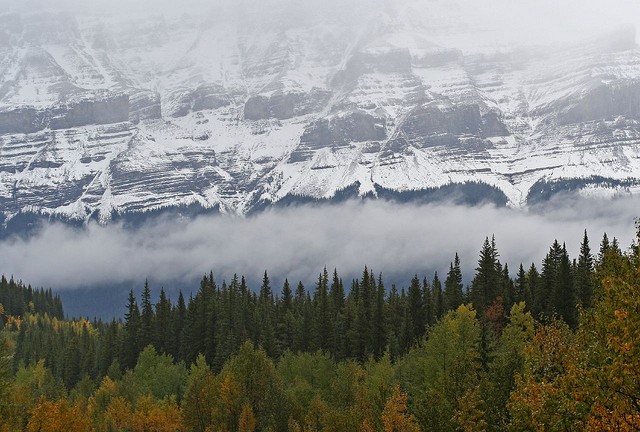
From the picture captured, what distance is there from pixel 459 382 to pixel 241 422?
124 feet

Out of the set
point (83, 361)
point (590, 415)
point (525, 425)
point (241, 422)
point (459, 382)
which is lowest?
point (83, 361)

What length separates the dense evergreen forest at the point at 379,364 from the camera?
131 feet

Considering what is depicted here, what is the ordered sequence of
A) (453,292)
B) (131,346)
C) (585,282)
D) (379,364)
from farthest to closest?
(131,346) < (453,292) < (585,282) < (379,364)

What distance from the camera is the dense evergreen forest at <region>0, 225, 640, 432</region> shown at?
40.1 metres

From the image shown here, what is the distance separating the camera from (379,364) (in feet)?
382

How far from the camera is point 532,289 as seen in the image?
493 ft

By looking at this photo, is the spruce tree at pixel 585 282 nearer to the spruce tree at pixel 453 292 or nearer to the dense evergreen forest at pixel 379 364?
the dense evergreen forest at pixel 379 364

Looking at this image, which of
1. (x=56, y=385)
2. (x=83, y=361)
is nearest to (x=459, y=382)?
(x=56, y=385)

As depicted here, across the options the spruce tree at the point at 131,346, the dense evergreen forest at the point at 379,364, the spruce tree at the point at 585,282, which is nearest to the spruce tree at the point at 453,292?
the dense evergreen forest at the point at 379,364

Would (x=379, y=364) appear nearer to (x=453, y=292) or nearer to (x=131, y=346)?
(x=453, y=292)

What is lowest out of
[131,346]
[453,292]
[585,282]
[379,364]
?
[131,346]

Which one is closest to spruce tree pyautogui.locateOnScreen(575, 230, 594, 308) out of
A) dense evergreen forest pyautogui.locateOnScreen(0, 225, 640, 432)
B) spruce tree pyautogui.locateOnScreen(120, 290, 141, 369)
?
dense evergreen forest pyautogui.locateOnScreen(0, 225, 640, 432)

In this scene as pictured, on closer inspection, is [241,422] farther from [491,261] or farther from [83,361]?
[83,361]

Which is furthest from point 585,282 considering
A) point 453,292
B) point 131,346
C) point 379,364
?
point 131,346
